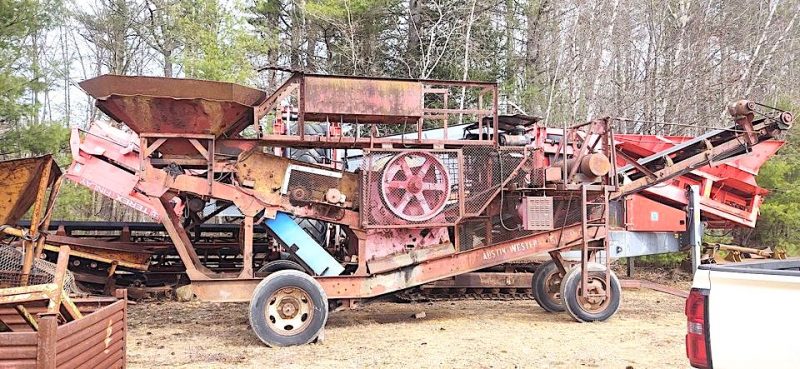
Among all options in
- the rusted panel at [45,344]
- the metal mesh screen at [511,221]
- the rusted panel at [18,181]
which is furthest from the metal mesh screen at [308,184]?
the rusted panel at [45,344]

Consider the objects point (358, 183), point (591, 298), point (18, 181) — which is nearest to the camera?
point (18, 181)

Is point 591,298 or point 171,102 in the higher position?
point 171,102

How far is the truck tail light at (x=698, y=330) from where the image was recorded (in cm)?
336

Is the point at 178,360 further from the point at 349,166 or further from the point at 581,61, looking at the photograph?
the point at 581,61

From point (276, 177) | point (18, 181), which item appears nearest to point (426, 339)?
point (276, 177)

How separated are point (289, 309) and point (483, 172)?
2.96m

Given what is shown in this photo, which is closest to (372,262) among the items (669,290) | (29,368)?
(669,290)

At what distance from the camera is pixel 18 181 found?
796cm

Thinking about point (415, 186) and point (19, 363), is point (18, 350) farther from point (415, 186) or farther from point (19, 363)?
point (415, 186)

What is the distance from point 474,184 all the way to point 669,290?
129 inches

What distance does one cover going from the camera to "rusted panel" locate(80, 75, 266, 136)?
7.19 meters

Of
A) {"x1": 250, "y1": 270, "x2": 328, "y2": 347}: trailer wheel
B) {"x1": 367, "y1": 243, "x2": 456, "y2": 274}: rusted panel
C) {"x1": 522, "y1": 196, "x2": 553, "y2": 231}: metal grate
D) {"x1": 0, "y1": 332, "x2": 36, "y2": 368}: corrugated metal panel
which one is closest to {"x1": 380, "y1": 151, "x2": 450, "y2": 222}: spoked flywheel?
{"x1": 367, "y1": 243, "x2": 456, "y2": 274}: rusted panel

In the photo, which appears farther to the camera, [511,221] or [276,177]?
[511,221]

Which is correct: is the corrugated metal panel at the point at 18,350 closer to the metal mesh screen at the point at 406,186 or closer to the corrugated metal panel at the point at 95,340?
the corrugated metal panel at the point at 95,340
